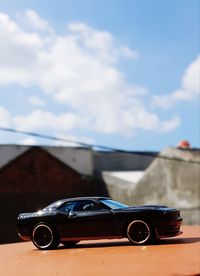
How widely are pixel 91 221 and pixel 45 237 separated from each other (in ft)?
4.02

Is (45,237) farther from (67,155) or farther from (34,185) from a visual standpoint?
(67,155)

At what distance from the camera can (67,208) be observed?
10.6 metres

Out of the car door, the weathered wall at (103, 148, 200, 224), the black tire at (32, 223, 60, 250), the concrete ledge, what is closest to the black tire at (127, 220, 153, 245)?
the concrete ledge

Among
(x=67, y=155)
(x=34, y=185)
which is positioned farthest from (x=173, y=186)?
(x=34, y=185)

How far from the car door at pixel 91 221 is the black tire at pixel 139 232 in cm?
45

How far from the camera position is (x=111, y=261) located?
25.6 feet

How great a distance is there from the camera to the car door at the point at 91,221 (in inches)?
393

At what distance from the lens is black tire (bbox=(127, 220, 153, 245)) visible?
31.4 feet

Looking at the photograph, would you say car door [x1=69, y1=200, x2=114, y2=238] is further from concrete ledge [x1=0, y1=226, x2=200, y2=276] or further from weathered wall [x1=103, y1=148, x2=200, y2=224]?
weathered wall [x1=103, y1=148, x2=200, y2=224]

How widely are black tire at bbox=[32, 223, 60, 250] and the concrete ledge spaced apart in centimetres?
30

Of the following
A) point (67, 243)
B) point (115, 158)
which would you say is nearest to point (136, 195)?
point (115, 158)

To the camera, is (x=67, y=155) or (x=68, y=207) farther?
(x=67, y=155)

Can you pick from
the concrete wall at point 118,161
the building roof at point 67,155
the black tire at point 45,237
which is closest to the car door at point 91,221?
the black tire at point 45,237

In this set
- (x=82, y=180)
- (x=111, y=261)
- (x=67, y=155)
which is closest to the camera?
(x=111, y=261)
